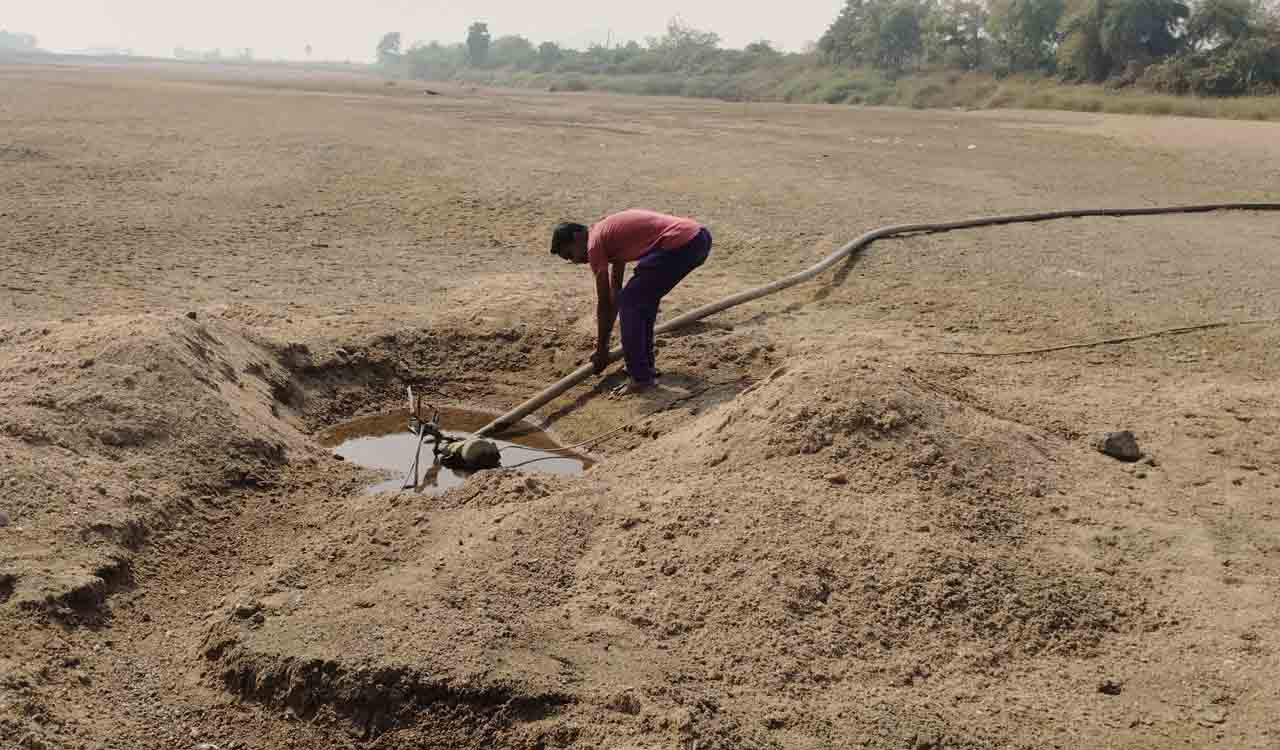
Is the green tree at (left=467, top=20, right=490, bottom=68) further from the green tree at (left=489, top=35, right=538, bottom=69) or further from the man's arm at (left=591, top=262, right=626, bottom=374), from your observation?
the man's arm at (left=591, top=262, right=626, bottom=374)

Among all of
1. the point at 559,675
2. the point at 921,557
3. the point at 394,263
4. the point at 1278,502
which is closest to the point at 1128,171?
the point at 394,263

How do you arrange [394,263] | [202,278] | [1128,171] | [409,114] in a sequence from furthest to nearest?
[409,114] → [1128,171] → [394,263] → [202,278]

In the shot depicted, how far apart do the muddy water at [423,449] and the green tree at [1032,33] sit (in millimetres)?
37962

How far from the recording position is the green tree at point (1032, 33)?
40.6m

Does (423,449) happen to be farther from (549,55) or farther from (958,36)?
(549,55)

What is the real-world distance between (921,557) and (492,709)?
1580 millimetres

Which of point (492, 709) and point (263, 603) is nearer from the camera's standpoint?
point (492, 709)

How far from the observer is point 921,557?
405 centimetres

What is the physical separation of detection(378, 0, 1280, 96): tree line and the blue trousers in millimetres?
27809

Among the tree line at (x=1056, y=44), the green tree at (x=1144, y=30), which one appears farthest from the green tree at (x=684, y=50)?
the green tree at (x=1144, y=30)

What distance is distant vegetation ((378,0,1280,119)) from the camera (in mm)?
29875

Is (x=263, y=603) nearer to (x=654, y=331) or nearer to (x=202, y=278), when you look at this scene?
(x=654, y=331)

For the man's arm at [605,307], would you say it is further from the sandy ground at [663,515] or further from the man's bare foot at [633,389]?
the sandy ground at [663,515]

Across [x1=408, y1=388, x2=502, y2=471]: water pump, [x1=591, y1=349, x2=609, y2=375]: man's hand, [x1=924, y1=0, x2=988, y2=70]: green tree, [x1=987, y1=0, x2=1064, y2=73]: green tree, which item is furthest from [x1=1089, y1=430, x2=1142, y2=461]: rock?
[x1=924, y1=0, x2=988, y2=70]: green tree
